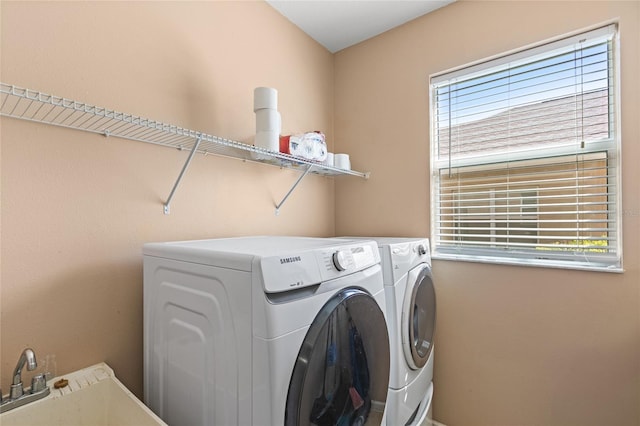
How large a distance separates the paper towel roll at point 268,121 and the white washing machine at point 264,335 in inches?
30.8

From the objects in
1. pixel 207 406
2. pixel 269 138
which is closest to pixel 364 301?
pixel 207 406

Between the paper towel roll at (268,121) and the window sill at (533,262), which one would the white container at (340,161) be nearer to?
the paper towel roll at (268,121)

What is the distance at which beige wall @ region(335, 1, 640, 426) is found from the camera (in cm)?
147

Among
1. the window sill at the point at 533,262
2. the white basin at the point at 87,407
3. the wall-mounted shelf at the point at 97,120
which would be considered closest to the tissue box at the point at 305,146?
the wall-mounted shelf at the point at 97,120

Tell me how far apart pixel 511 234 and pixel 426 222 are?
0.50 metres

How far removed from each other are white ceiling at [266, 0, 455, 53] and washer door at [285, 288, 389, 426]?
1.88 m

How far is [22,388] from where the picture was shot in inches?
37.4

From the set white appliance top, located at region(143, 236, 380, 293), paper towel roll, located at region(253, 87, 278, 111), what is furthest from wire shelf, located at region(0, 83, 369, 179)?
white appliance top, located at region(143, 236, 380, 293)

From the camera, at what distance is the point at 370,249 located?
3.96 ft

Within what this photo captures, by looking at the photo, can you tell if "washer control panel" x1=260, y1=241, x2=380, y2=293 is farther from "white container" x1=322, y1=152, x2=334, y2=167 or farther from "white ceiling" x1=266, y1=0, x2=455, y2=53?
"white ceiling" x1=266, y1=0, x2=455, y2=53

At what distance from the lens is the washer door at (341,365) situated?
0.84 meters

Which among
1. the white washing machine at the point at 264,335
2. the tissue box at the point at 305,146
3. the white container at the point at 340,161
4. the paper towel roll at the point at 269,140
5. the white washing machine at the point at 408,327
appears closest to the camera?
the white washing machine at the point at 264,335

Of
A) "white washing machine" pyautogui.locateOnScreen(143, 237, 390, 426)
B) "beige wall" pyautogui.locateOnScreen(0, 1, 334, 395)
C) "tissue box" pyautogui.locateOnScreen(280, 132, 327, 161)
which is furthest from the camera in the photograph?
"tissue box" pyautogui.locateOnScreen(280, 132, 327, 161)

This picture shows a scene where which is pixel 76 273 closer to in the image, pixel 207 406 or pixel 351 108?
pixel 207 406
